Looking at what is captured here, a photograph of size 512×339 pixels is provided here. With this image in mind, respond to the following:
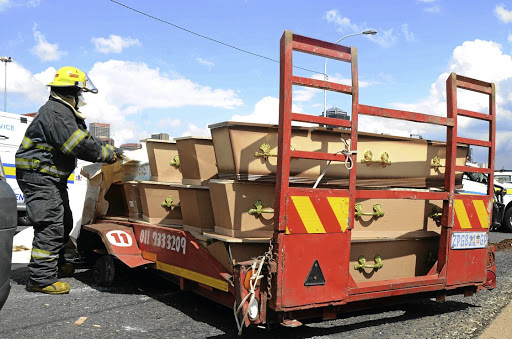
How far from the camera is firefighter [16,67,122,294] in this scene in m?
4.62

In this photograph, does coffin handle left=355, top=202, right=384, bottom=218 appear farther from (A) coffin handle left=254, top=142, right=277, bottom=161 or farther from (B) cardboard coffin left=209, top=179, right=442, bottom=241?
(A) coffin handle left=254, top=142, right=277, bottom=161

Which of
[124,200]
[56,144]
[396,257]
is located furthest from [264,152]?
[124,200]

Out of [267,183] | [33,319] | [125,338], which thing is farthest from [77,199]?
[267,183]

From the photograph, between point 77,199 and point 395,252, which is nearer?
point 395,252

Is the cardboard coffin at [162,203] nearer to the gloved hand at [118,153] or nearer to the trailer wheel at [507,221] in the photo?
the gloved hand at [118,153]

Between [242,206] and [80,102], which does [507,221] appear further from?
[80,102]

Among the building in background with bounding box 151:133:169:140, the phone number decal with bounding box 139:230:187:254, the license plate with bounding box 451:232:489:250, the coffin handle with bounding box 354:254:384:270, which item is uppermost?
the building in background with bounding box 151:133:169:140

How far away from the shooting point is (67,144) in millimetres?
4602

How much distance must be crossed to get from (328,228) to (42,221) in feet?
9.45

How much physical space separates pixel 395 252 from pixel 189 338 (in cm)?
191

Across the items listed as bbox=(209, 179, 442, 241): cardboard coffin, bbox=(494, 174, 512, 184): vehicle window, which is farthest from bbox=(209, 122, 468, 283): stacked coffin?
bbox=(494, 174, 512, 184): vehicle window

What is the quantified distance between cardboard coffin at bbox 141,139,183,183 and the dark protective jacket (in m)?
0.47

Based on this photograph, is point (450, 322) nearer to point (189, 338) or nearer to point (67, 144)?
point (189, 338)

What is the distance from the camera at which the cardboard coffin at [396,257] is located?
4.03m
